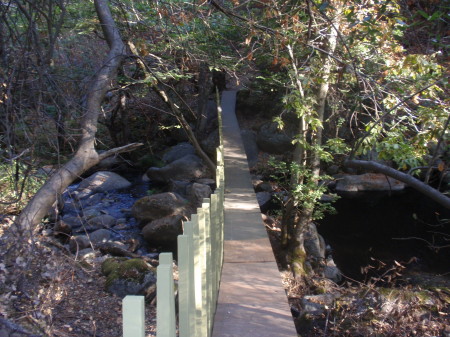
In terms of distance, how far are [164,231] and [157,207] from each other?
0.89 m

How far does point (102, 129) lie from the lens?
51.0 feet

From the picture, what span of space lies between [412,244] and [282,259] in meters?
3.45

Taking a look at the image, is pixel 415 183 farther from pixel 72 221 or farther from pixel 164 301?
pixel 72 221

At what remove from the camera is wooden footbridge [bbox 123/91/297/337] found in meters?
1.65

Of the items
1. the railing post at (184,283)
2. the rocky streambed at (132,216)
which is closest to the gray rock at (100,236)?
the rocky streambed at (132,216)

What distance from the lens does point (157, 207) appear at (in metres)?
Result: 9.77

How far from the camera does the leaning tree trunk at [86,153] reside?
3621mm

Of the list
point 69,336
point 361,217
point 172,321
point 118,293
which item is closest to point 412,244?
point 361,217

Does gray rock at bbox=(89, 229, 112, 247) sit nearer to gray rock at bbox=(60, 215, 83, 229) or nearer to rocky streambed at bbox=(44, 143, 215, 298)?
rocky streambed at bbox=(44, 143, 215, 298)

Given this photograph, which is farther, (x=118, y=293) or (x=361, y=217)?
(x=361, y=217)

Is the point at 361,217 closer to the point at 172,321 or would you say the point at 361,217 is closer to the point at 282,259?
the point at 282,259

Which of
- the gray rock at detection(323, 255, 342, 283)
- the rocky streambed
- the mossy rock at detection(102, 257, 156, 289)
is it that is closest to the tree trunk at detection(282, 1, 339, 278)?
the gray rock at detection(323, 255, 342, 283)

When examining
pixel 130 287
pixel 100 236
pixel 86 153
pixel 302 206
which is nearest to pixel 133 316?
pixel 86 153

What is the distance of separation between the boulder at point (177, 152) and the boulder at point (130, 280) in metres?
8.70
